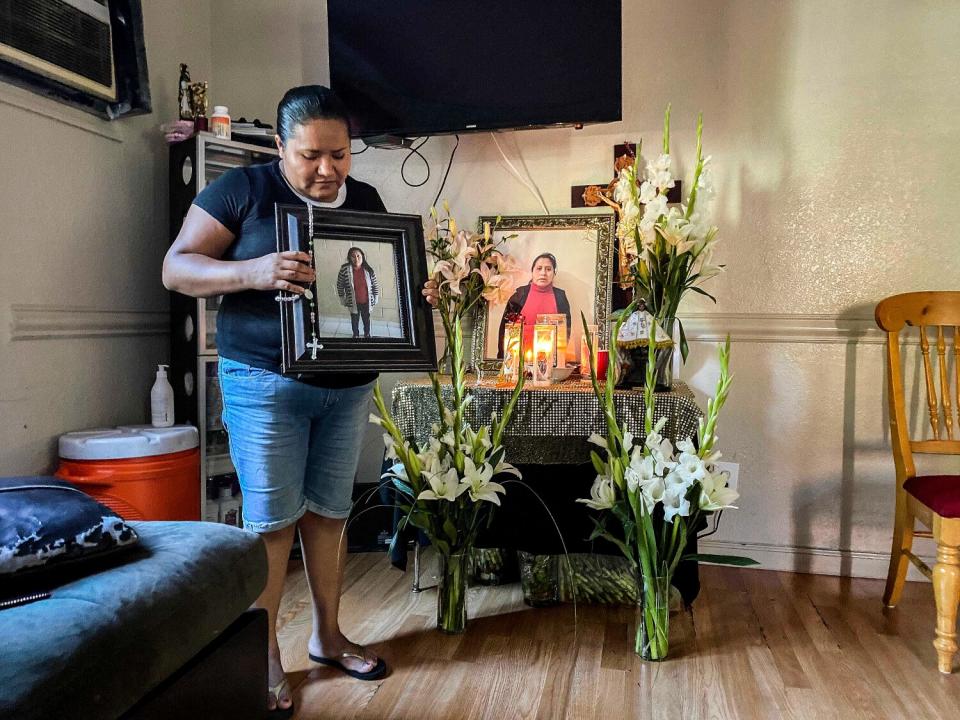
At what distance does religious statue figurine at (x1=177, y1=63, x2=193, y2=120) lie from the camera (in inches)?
101

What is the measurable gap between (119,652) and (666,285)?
1.53 meters

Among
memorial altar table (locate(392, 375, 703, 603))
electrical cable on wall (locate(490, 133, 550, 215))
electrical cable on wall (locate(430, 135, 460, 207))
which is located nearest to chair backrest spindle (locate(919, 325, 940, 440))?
memorial altar table (locate(392, 375, 703, 603))

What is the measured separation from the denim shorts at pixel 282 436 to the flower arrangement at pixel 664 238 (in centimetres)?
83

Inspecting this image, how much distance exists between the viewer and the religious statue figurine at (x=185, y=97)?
8.45 ft

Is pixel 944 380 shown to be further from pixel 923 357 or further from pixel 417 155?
pixel 417 155

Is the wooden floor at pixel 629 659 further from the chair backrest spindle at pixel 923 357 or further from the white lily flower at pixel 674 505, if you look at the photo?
the chair backrest spindle at pixel 923 357

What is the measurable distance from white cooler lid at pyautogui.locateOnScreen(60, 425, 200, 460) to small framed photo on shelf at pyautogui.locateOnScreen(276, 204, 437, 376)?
0.90 metres

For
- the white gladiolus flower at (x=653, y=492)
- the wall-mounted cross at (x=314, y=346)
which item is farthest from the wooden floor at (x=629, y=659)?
the wall-mounted cross at (x=314, y=346)

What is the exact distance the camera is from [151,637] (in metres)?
0.99

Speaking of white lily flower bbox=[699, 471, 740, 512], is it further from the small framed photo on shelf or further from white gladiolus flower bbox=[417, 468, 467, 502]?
the small framed photo on shelf

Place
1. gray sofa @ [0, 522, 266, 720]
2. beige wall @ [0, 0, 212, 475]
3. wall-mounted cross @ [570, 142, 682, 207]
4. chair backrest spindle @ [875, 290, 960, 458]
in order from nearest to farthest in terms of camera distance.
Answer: gray sofa @ [0, 522, 266, 720] → beige wall @ [0, 0, 212, 475] → chair backrest spindle @ [875, 290, 960, 458] → wall-mounted cross @ [570, 142, 682, 207]

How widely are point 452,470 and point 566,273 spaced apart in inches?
37.3

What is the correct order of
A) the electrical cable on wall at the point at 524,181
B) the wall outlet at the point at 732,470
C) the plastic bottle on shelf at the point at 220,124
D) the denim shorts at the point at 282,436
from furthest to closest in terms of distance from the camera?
the electrical cable on wall at the point at 524,181, the plastic bottle on shelf at the point at 220,124, the wall outlet at the point at 732,470, the denim shorts at the point at 282,436

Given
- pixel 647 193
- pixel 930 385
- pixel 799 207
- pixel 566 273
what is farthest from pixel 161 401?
pixel 930 385
